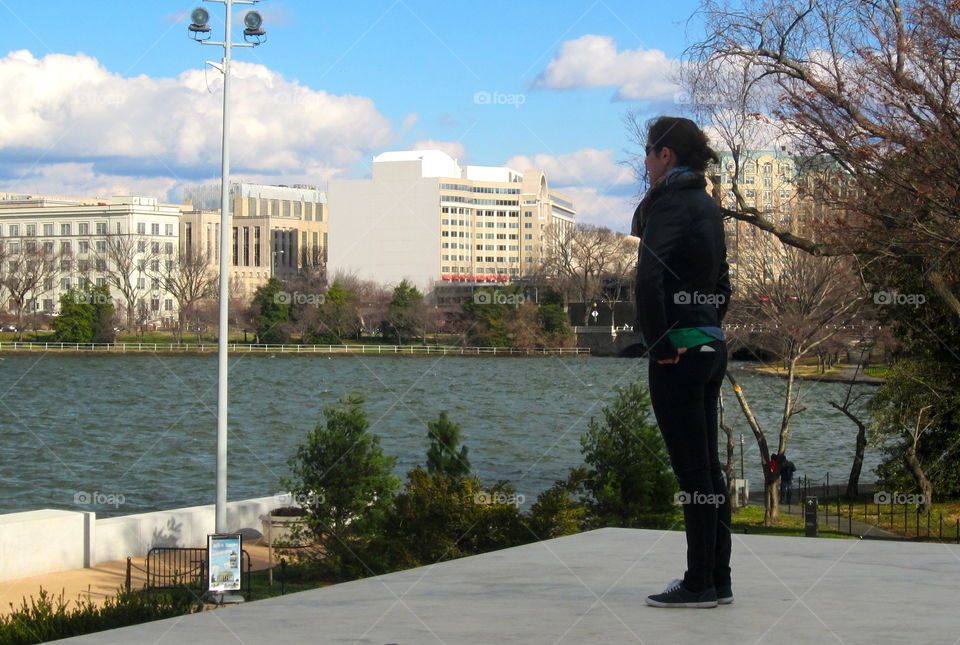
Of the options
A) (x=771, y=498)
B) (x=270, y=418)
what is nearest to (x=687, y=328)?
(x=771, y=498)

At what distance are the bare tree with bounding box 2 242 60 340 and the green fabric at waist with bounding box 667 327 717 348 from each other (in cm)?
10241

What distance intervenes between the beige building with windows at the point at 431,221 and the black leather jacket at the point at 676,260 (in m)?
151

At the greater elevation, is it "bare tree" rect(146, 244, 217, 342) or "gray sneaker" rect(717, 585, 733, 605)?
"bare tree" rect(146, 244, 217, 342)

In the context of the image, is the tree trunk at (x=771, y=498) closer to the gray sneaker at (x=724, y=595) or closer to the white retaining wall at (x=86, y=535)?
the white retaining wall at (x=86, y=535)

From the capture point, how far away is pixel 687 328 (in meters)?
5.18

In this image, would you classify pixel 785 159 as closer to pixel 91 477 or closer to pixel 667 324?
pixel 667 324

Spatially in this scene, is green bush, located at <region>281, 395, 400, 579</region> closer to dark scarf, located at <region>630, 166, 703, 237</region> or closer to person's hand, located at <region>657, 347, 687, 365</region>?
dark scarf, located at <region>630, 166, 703, 237</region>

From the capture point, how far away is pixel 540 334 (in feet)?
307

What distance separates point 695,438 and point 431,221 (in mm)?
157134

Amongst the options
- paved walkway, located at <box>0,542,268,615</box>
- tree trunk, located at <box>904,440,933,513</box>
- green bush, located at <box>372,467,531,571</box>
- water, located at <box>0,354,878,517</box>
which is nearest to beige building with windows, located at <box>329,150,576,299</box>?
water, located at <box>0,354,878,517</box>

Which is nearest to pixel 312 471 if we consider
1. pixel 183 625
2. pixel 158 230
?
pixel 183 625

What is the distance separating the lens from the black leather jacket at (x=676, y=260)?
5043mm

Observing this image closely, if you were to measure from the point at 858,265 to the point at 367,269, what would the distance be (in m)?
140

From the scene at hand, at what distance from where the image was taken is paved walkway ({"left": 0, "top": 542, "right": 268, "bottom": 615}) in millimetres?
18781
